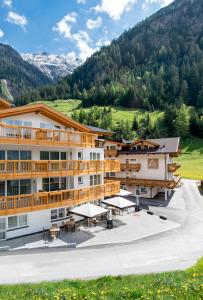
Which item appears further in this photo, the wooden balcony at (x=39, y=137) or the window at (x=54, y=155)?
the window at (x=54, y=155)

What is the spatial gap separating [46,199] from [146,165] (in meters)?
25.1

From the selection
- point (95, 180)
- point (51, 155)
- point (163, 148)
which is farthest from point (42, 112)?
point (163, 148)

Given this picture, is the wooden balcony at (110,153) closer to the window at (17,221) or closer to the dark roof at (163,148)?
the dark roof at (163,148)

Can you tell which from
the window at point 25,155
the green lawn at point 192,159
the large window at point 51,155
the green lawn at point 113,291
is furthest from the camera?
the green lawn at point 192,159

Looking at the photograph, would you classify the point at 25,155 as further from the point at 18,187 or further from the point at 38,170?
the point at 18,187

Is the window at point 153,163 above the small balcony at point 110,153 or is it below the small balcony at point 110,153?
below

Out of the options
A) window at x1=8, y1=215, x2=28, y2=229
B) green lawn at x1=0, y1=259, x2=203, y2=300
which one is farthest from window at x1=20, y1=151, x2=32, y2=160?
green lawn at x1=0, y1=259, x2=203, y2=300

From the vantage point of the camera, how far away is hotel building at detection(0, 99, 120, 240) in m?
24.9

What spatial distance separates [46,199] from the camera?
2658 centimetres

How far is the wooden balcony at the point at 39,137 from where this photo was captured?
81.5 feet

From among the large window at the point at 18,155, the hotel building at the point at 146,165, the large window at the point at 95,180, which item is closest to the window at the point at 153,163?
the hotel building at the point at 146,165

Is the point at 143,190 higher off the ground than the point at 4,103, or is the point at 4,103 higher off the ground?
the point at 4,103

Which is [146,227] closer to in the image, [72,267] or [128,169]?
[72,267]

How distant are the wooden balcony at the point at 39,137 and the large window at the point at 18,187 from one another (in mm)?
3919
